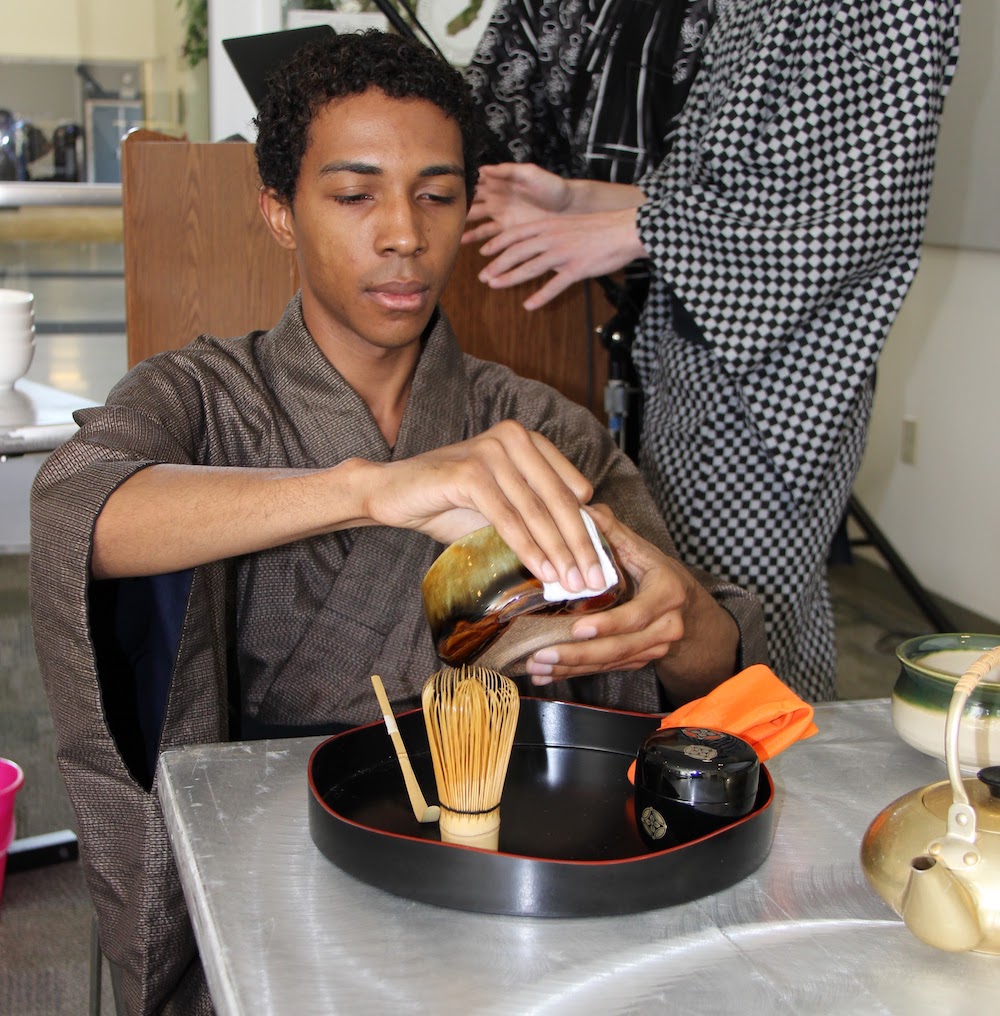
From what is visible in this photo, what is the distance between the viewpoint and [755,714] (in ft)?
2.99

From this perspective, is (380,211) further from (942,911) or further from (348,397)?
(942,911)

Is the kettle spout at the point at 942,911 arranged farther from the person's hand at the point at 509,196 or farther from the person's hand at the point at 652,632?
the person's hand at the point at 509,196

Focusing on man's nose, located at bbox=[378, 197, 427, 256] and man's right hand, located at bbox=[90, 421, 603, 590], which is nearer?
man's right hand, located at bbox=[90, 421, 603, 590]

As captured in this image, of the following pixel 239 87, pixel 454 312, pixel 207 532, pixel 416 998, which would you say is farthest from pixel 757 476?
pixel 239 87

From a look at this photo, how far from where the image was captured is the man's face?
1258mm

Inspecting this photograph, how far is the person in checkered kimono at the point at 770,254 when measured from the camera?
1.52 meters

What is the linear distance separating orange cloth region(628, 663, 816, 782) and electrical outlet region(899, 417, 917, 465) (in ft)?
8.89

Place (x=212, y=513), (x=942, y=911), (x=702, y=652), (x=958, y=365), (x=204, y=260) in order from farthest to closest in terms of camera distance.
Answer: (x=958, y=365) → (x=204, y=260) → (x=702, y=652) → (x=212, y=513) → (x=942, y=911)

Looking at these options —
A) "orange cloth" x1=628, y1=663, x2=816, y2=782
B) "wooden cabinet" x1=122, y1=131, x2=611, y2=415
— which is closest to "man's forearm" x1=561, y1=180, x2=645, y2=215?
"wooden cabinet" x1=122, y1=131, x2=611, y2=415

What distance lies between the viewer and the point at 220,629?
1.14m

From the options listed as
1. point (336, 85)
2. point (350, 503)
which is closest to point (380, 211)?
point (336, 85)

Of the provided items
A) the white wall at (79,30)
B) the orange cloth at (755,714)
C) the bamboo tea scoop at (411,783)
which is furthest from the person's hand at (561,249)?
the white wall at (79,30)

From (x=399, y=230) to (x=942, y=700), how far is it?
0.65 meters

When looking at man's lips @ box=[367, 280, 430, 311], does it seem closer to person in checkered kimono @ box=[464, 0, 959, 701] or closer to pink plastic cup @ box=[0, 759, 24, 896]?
person in checkered kimono @ box=[464, 0, 959, 701]
